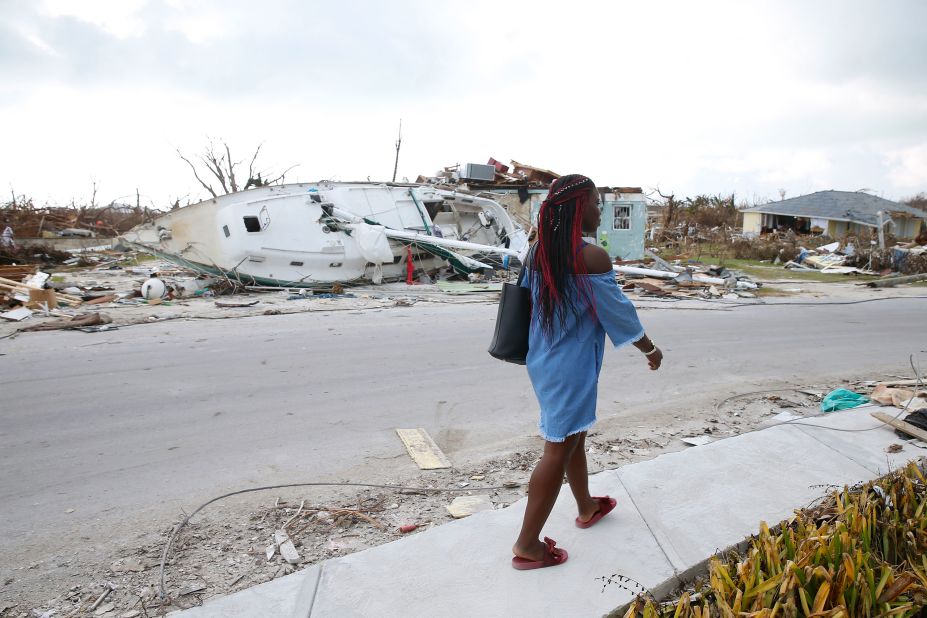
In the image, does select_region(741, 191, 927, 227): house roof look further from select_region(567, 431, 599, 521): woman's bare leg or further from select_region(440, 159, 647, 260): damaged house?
select_region(567, 431, 599, 521): woman's bare leg

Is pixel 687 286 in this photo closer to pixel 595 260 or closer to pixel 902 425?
pixel 902 425

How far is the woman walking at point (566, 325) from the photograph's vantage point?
287 cm

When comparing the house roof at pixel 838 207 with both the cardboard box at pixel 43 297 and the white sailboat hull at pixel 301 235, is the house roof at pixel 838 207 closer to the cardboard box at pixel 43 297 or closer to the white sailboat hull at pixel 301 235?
the white sailboat hull at pixel 301 235

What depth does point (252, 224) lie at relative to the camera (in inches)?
582

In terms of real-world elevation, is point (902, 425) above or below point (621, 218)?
below

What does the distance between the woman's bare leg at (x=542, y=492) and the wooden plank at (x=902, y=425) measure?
128 inches

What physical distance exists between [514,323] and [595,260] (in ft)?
1.62

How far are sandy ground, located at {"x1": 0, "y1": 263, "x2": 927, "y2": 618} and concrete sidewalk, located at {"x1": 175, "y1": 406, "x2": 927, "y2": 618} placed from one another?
371mm

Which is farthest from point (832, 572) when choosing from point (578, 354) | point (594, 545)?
point (578, 354)

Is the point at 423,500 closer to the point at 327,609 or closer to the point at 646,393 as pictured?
the point at 327,609

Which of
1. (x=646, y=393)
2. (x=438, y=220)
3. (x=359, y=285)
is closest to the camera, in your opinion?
(x=646, y=393)

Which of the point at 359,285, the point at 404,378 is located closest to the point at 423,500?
the point at 404,378

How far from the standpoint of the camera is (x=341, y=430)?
5.35 m

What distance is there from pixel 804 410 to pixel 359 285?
12.3m
